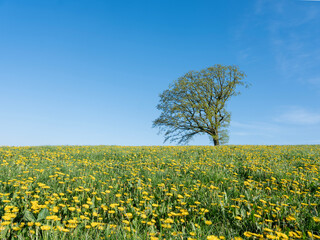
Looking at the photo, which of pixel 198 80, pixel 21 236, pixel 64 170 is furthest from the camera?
pixel 198 80

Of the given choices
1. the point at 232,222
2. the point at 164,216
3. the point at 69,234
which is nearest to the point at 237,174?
the point at 232,222

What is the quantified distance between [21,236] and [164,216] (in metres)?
2.15

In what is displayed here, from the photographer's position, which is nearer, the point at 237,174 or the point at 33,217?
the point at 33,217

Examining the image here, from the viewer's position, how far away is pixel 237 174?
641cm

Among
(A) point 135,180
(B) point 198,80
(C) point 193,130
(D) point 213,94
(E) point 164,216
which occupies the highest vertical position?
(B) point 198,80

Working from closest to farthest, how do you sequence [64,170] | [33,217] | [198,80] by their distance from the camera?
[33,217], [64,170], [198,80]

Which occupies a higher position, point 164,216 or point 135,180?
point 135,180

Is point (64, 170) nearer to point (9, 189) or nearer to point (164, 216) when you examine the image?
point (9, 189)

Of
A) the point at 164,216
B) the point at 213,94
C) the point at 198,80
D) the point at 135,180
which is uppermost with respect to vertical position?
the point at 198,80

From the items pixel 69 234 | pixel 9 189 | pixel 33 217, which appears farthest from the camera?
pixel 9 189

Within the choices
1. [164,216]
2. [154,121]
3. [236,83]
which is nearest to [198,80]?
[236,83]

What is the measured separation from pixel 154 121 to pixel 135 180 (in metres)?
24.7

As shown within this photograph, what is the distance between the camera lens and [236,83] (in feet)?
92.7

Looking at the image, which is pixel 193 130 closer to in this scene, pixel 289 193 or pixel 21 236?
pixel 289 193
